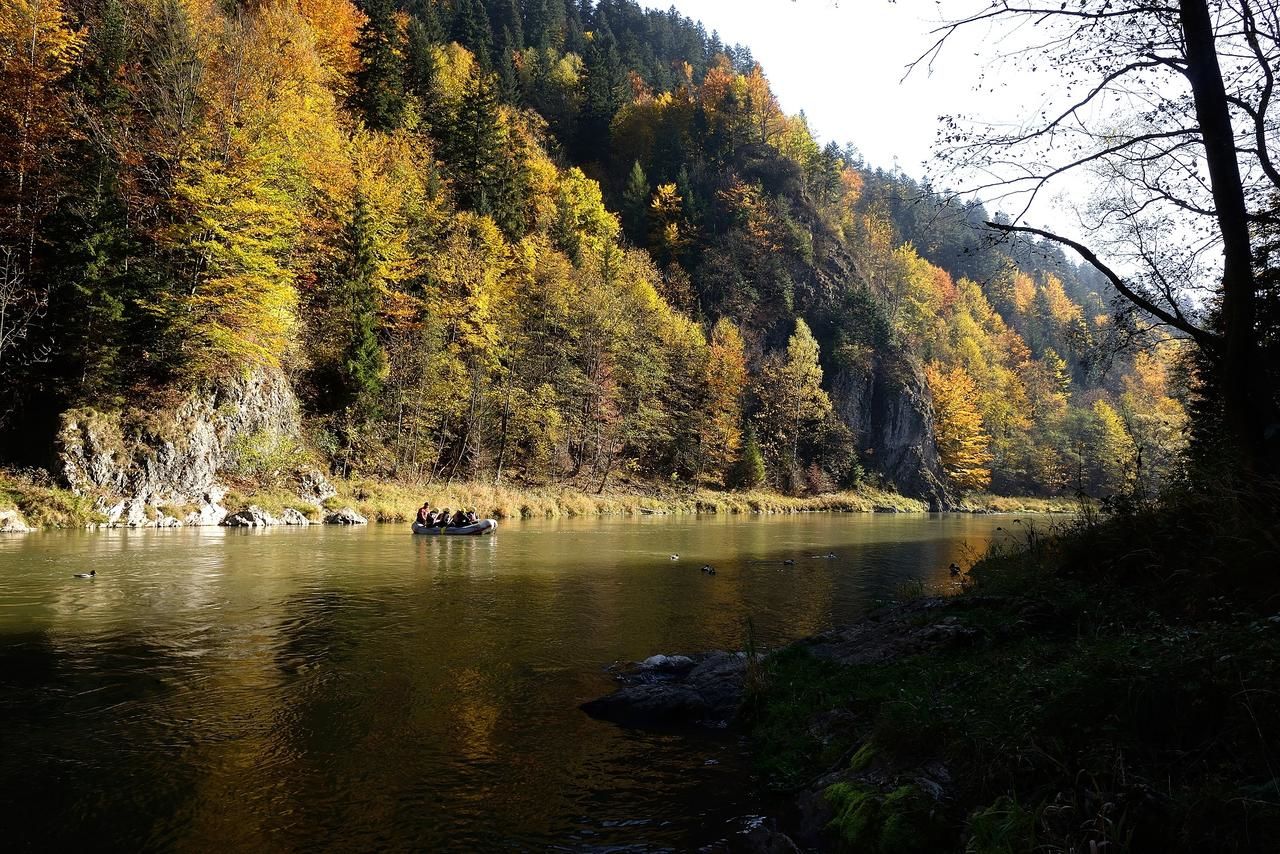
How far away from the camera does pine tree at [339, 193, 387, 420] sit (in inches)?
1340

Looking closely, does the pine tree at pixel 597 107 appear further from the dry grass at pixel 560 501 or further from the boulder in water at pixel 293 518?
the boulder in water at pixel 293 518

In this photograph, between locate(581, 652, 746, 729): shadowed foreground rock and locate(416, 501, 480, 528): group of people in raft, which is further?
locate(416, 501, 480, 528): group of people in raft

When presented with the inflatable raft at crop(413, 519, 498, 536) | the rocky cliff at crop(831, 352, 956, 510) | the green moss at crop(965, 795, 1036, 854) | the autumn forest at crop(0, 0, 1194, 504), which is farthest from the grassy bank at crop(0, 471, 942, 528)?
the green moss at crop(965, 795, 1036, 854)

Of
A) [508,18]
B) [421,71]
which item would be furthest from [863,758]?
[508,18]

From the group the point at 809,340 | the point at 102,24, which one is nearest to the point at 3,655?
the point at 102,24

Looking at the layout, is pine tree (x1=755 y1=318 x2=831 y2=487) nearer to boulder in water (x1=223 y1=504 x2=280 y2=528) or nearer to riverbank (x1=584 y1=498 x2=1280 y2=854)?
boulder in water (x1=223 y1=504 x2=280 y2=528)

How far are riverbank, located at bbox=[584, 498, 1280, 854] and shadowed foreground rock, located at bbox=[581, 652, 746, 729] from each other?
0.02 m

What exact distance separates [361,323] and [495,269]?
10.2m

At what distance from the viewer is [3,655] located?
8758mm

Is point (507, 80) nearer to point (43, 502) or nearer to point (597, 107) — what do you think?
point (597, 107)

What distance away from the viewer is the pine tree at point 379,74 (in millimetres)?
47750

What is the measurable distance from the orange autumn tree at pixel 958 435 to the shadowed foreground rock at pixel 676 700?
224ft

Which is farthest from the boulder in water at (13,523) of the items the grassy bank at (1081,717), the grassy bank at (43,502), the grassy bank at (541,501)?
the grassy bank at (1081,717)

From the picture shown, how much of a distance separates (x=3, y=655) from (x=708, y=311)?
59490 mm
